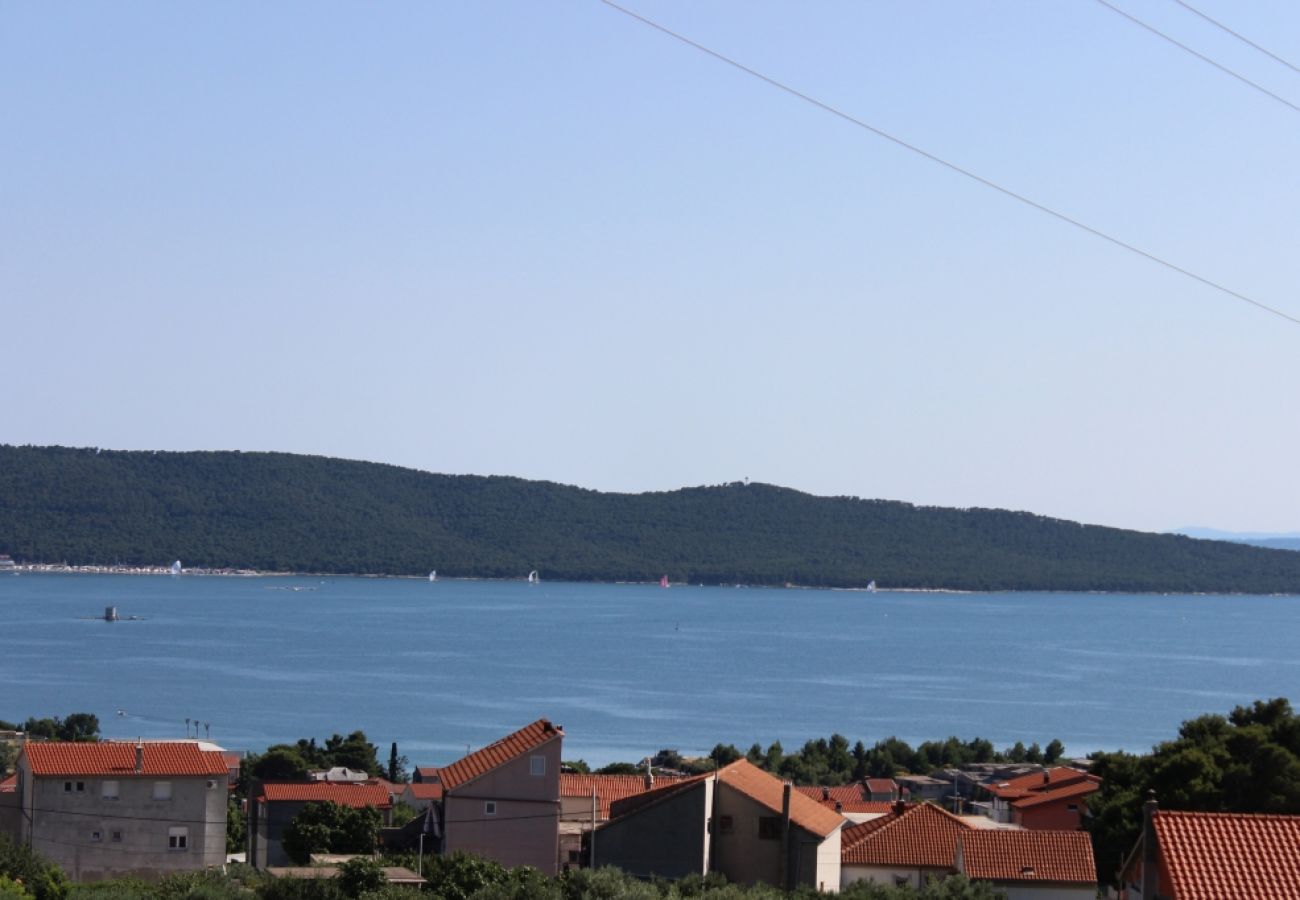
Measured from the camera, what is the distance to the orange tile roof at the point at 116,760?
25.9 meters

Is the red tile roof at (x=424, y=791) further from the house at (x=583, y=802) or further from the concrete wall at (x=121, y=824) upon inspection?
the concrete wall at (x=121, y=824)

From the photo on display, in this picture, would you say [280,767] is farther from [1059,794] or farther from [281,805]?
[1059,794]

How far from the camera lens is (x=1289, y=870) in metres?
11.1

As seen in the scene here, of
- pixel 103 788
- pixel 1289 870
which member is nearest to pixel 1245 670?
pixel 103 788

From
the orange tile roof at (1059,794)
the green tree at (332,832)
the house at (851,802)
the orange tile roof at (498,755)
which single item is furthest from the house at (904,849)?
the orange tile roof at (1059,794)

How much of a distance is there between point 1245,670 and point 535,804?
101897 millimetres

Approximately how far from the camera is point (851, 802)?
1500 inches

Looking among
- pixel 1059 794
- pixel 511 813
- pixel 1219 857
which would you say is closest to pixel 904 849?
pixel 511 813

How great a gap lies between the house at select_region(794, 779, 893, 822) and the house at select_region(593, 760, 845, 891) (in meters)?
4.26

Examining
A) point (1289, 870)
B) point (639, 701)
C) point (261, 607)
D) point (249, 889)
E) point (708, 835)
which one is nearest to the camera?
point (1289, 870)

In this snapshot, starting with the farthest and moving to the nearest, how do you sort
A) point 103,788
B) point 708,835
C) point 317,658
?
point 317,658 < point 103,788 < point 708,835

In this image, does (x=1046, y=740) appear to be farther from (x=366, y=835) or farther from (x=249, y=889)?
(x=249, y=889)

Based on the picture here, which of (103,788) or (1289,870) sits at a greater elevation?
(1289,870)

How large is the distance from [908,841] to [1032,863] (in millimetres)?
1907
